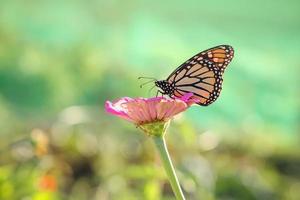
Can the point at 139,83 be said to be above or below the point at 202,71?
above

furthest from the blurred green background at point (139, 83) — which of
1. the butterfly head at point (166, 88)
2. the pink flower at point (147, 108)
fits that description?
the pink flower at point (147, 108)

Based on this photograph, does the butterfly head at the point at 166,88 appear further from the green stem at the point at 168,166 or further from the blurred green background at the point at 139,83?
the blurred green background at the point at 139,83

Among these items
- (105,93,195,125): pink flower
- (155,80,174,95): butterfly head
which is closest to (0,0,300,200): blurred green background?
(155,80,174,95): butterfly head

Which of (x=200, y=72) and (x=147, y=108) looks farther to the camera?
(x=200, y=72)

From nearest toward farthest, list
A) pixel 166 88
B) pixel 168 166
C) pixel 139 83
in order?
pixel 168 166
pixel 166 88
pixel 139 83

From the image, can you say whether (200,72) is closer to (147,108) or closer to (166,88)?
(166,88)

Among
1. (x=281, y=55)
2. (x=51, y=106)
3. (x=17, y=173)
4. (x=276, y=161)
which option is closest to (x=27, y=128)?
(x=51, y=106)

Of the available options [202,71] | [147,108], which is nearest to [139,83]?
[202,71]

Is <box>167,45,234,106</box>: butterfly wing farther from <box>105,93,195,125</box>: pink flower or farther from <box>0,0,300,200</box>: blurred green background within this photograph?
<box>0,0,300,200</box>: blurred green background
